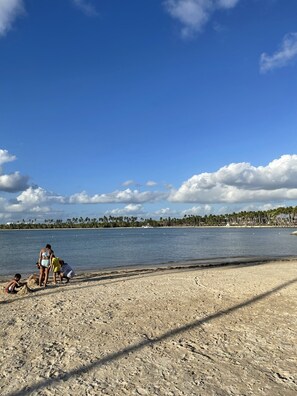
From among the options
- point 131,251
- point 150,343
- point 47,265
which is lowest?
point 131,251

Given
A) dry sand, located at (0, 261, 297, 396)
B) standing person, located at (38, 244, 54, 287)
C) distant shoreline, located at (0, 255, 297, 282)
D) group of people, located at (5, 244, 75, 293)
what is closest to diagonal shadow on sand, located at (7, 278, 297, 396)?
dry sand, located at (0, 261, 297, 396)

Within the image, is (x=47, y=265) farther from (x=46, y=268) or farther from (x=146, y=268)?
(x=146, y=268)

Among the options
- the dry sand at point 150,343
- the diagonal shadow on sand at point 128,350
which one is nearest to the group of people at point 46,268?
the dry sand at point 150,343

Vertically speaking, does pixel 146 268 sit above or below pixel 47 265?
below

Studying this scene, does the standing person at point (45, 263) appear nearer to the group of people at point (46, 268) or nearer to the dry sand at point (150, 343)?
the group of people at point (46, 268)

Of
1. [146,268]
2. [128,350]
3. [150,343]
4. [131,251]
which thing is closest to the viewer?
[128,350]

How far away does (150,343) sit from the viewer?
787 centimetres

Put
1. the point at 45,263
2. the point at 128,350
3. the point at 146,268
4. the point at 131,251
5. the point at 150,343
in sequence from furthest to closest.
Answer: the point at 131,251 → the point at 146,268 → the point at 45,263 → the point at 150,343 → the point at 128,350

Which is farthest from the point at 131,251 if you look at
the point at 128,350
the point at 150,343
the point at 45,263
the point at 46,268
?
the point at 128,350

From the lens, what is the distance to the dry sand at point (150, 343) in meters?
5.89

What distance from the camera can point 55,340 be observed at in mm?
8141

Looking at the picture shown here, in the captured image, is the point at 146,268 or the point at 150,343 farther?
the point at 146,268

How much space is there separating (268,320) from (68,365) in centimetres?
559

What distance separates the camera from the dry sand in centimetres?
589
